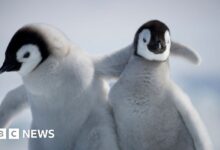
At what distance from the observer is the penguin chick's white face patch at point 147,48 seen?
1649mm

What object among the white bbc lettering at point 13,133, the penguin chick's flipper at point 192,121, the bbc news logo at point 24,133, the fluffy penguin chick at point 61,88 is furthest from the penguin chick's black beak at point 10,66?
the penguin chick's flipper at point 192,121

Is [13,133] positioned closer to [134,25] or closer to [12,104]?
[12,104]

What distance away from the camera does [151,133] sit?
65.7 inches

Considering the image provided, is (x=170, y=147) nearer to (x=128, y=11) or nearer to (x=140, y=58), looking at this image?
(x=140, y=58)

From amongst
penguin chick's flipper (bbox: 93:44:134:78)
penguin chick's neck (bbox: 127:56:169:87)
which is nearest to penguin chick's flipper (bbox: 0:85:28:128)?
penguin chick's flipper (bbox: 93:44:134:78)

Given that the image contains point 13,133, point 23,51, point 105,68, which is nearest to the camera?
point 23,51

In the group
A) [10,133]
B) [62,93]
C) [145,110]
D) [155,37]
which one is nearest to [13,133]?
[10,133]

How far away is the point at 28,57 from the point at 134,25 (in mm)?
658

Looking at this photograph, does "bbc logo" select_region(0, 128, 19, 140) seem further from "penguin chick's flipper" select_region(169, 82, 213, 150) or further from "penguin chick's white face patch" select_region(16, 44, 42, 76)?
"penguin chick's flipper" select_region(169, 82, 213, 150)

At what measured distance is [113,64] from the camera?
1770 mm

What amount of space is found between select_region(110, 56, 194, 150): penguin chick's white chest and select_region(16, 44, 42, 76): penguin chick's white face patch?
0.23 metres

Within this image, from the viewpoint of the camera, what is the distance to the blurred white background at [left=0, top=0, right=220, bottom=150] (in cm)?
216

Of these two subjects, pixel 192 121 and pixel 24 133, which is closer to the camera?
pixel 192 121

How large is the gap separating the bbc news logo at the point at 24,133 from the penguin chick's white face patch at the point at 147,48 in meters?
0.33
